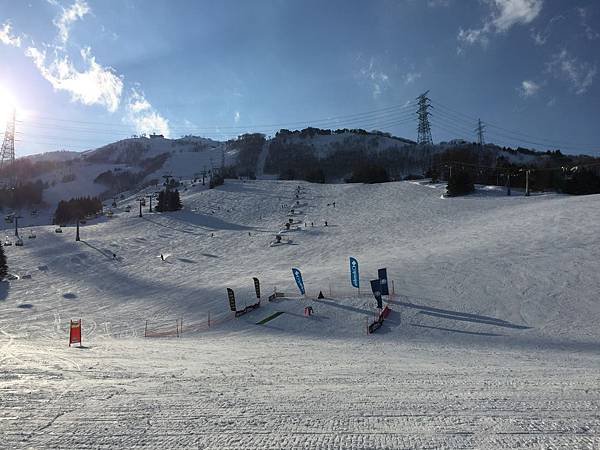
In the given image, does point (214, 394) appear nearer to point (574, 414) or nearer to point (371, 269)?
point (574, 414)

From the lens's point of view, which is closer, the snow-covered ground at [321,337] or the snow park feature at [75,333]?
the snow-covered ground at [321,337]

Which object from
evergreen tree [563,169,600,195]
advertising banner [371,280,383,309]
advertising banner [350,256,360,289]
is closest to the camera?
advertising banner [371,280,383,309]

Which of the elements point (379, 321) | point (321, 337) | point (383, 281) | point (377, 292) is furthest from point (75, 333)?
point (383, 281)

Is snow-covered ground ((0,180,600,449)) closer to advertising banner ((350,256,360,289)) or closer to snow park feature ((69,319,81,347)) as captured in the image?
snow park feature ((69,319,81,347))

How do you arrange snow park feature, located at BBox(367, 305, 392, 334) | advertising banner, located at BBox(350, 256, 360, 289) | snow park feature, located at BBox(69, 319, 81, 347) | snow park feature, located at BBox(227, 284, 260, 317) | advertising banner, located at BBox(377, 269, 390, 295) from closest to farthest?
snow park feature, located at BBox(69, 319, 81, 347)
snow park feature, located at BBox(367, 305, 392, 334)
advertising banner, located at BBox(377, 269, 390, 295)
snow park feature, located at BBox(227, 284, 260, 317)
advertising banner, located at BBox(350, 256, 360, 289)

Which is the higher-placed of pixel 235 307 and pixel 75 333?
pixel 75 333

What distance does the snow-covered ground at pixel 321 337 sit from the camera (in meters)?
5.68

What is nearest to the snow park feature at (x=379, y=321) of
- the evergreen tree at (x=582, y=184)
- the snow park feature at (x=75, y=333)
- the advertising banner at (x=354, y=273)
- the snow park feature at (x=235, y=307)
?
the advertising banner at (x=354, y=273)

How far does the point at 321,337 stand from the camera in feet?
61.0

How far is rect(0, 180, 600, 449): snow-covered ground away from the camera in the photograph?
224 inches

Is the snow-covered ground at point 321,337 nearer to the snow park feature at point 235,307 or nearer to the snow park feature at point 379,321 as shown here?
the snow park feature at point 379,321

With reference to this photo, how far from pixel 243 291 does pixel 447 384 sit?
68.8ft

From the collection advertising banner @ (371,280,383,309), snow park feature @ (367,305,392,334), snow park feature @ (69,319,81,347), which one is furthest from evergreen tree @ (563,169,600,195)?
snow park feature @ (69,319,81,347)

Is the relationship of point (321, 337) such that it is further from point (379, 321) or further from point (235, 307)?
point (235, 307)
